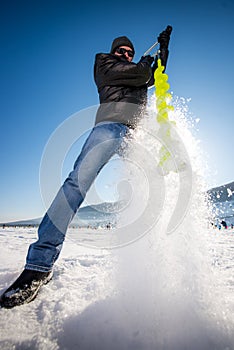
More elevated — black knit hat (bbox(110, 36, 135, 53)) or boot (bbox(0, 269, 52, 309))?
black knit hat (bbox(110, 36, 135, 53))

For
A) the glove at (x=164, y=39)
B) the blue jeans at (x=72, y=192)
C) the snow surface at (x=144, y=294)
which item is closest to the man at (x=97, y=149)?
the blue jeans at (x=72, y=192)

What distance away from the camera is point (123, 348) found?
900 millimetres

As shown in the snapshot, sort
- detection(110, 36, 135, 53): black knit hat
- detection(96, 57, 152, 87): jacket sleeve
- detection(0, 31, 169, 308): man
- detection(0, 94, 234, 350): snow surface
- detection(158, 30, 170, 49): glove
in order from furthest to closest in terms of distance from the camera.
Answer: detection(158, 30, 170, 49): glove
detection(110, 36, 135, 53): black knit hat
detection(96, 57, 152, 87): jacket sleeve
detection(0, 31, 169, 308): man
detection(0, 94, 234, 350): snow surface

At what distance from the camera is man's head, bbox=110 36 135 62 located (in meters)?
2.12

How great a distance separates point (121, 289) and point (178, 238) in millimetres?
521

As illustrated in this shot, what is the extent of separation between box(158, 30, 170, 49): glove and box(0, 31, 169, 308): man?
0.45 m

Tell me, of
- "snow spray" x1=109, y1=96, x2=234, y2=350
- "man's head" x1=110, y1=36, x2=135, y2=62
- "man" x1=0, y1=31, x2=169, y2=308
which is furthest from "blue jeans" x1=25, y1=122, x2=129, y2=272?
"man's head" x1=110, y1=36, x2=135, y2=62

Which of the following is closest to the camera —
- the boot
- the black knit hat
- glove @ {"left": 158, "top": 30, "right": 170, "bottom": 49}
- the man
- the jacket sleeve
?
the boot

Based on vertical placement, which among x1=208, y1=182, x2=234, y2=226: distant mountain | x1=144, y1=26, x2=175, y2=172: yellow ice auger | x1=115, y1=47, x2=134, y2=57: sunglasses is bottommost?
x1=208, y1=182, x2=234, y2=226: distant mountain

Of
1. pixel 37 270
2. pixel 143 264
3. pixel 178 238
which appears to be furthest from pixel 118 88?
pixel 37 270

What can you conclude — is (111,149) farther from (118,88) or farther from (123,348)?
(123,348)

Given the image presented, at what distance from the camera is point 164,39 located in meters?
2.35

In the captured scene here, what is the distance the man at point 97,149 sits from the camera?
4.51ft

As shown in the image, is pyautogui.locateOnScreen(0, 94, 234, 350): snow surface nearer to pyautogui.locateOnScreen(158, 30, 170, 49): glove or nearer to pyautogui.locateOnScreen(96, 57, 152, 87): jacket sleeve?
pyautogui.locateOnScreen(96, 57, 152, 87): jacket sleeve
